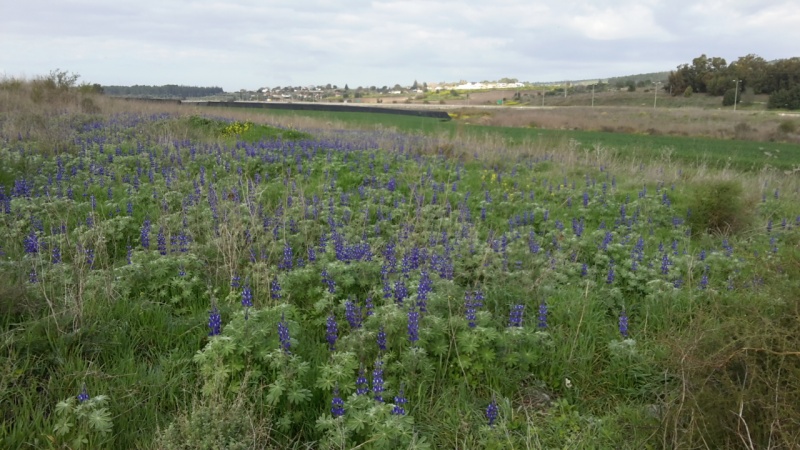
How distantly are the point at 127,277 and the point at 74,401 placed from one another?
5.58 feet

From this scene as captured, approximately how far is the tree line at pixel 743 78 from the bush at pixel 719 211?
67.8 m

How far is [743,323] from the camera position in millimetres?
3320

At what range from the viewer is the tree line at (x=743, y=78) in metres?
62.8

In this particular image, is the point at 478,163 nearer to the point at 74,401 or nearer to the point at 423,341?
the point at 423,341

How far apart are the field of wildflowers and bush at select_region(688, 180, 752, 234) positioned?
1000 millimetres

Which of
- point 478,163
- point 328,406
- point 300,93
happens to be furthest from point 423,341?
point 300,93

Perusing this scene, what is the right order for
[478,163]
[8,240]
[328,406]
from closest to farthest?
[328,406] → [8,240] → [478,163]

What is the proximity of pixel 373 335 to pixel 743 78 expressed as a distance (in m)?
83.7

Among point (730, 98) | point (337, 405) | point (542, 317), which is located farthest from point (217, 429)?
point (730, 98)

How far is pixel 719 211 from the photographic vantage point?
8422 millimetres

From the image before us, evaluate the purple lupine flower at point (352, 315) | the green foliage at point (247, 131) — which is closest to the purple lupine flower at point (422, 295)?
the purple lupine flower at point (352, 315)

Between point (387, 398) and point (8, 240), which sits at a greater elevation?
point (8, 240)

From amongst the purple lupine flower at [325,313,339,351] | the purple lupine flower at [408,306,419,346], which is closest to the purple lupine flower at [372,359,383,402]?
the purple lupine flower at [408,306,419,346]

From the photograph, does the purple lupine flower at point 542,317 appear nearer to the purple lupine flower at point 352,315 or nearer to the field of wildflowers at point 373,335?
the field of wildflowers at point 373,335
